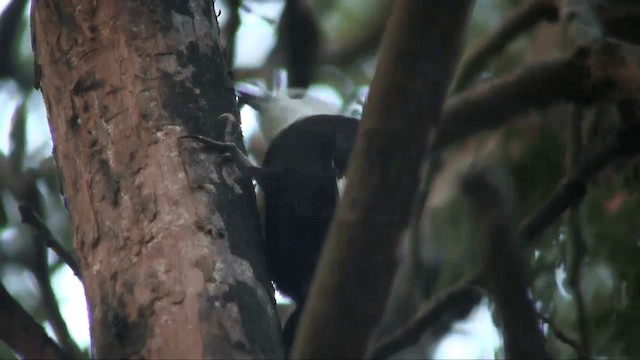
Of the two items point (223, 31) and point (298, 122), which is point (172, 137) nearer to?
point (298, 122)

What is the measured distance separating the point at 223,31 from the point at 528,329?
6.04 feet

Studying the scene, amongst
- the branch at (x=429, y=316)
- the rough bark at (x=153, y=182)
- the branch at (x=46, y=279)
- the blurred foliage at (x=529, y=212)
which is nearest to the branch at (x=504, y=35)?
the blurred foliage at (x=529, y=212)

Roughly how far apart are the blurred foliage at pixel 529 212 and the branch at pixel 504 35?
0.50 ft

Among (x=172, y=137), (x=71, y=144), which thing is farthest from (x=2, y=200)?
(x=172, y=137)

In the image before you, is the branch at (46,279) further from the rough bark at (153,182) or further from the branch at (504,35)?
the branch at (504,35)

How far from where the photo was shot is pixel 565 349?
2.49 metres

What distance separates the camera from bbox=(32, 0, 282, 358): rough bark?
61.4 inches

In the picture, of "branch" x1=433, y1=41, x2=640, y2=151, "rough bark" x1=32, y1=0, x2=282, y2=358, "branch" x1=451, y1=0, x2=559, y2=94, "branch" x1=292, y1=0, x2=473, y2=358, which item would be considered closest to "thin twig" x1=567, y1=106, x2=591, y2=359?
"branch" x1=433, y1=41, x2=640, y2=151

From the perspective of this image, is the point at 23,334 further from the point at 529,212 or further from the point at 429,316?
the point at 529,212

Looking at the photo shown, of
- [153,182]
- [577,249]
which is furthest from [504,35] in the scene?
[153,182]

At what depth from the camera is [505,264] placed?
1.18 m

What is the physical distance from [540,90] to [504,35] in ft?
1.09

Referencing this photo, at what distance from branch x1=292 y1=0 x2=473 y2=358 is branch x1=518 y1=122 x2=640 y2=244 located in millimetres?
529

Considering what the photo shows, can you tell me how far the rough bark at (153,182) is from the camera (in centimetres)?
156
